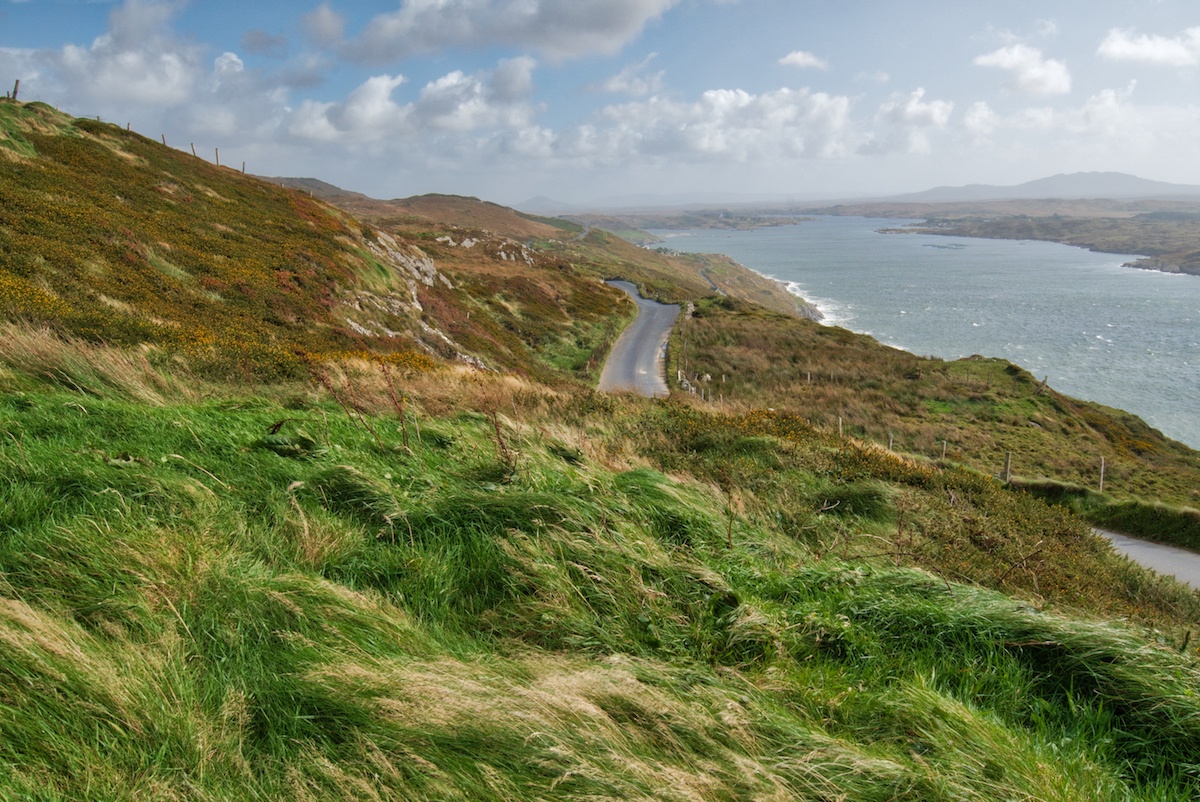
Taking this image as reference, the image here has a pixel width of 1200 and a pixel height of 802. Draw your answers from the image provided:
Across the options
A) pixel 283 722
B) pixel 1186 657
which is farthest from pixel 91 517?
pixel 1186 657

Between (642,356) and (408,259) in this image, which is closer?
(408,259)

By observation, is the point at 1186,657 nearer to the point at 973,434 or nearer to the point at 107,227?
the point at 107,227

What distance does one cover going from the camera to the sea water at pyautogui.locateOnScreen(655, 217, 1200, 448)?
53.4 metres

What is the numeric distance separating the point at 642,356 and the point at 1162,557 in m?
32.0

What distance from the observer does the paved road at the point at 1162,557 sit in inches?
523

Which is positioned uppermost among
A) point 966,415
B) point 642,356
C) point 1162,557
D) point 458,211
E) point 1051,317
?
point 458,211

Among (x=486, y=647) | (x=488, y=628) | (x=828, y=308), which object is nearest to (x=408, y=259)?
(x=488, y=628)

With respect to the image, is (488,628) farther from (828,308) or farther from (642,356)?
(828,308)

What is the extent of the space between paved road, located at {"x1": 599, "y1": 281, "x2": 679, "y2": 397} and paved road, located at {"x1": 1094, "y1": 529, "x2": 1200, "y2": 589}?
16.1m

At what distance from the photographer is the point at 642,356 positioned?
43.8m

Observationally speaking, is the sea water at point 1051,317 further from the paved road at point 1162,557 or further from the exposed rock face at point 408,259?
the exposed rock face at point 408,259

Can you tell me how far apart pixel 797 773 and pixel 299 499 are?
3997 mm

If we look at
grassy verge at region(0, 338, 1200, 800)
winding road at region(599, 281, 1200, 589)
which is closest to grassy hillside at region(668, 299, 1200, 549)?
winding road at region(599, 281, 1200, 589)

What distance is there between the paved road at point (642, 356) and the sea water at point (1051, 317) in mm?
29548
